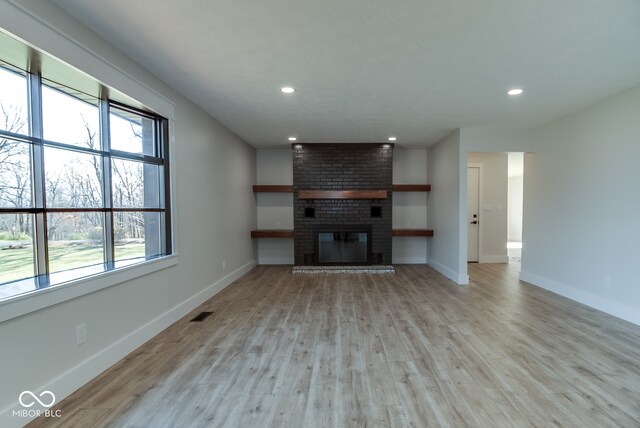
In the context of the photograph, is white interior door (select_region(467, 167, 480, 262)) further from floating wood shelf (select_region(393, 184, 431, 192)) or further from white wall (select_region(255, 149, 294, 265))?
white wall (select_region(255, 149, 294, 265))

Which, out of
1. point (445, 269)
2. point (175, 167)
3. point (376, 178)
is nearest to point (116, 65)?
point (175, 167)

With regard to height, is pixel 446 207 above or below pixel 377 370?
above

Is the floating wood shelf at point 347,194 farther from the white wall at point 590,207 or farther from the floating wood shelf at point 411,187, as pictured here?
the white wall at point 590,207

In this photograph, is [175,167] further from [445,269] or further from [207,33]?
[445,269]

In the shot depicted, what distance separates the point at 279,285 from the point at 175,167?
2.33m

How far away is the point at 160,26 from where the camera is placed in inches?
73.1

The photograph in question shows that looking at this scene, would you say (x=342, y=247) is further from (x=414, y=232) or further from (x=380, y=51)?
(x=380, y=51)

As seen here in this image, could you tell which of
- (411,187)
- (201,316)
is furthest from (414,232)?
(201,316)

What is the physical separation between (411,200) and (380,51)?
4.20 metres

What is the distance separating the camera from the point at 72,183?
1969 millimetres

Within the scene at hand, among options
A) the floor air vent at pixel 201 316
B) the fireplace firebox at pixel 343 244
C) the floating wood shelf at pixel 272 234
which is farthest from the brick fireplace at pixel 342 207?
the floor air vent at pixel 201 316

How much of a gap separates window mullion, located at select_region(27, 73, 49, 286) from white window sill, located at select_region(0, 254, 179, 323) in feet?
0.39

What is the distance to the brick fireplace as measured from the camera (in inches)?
212

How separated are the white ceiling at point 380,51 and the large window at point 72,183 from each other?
0.56 m
